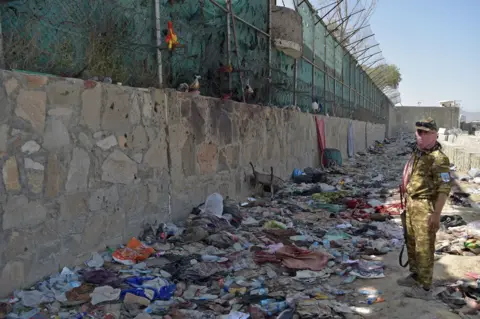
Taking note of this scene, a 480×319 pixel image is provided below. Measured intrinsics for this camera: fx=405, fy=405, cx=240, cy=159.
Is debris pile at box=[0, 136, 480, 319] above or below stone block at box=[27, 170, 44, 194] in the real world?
below

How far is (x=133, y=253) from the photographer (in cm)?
385

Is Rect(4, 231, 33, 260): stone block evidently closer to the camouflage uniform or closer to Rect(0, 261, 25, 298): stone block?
Rect(0, 261, 25, 298): stone block

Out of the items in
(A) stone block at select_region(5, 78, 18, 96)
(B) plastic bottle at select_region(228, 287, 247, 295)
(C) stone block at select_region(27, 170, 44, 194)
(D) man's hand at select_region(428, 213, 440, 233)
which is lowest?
(B) plastic bottle at select_region(228, 287, 247, 295)

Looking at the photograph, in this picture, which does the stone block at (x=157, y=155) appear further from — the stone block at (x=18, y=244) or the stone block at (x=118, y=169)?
the stone block at (x=18, y=244)

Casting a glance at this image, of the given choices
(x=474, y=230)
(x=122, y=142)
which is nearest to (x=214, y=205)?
(x=122, y=142)

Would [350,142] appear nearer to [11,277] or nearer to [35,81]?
[35,81]

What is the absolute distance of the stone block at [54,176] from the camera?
10.3 ft

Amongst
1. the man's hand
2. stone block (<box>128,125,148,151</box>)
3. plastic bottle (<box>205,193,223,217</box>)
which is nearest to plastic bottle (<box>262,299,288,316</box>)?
the man's hand

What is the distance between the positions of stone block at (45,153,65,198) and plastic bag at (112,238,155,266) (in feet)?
2.83

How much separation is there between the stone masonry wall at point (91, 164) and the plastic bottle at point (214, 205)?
0.46 feet

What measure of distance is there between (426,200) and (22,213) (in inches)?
124

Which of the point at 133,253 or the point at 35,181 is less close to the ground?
the point at 35,181

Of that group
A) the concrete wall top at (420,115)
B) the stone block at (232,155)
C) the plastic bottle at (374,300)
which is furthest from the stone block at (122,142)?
the concrete wall top at (420,115)

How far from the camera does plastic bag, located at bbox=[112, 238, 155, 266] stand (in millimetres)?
3699
